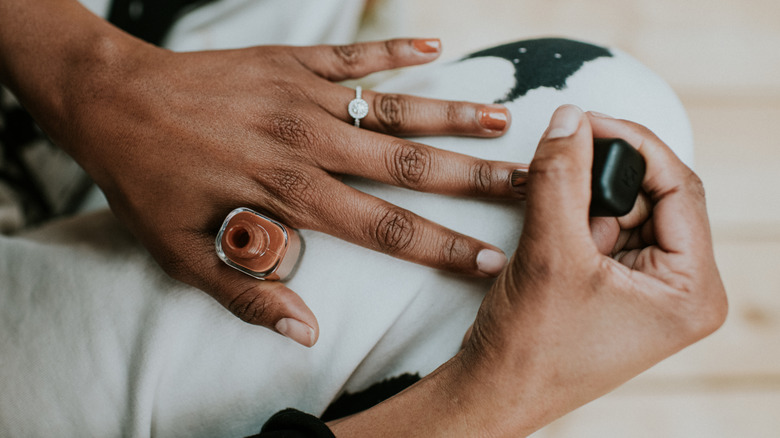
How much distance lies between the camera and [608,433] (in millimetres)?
959

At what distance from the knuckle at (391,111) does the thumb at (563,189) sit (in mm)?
209

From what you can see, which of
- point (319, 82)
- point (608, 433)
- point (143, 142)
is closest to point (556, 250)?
point (319, 82)

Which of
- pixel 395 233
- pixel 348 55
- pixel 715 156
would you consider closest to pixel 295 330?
pixel 395 233

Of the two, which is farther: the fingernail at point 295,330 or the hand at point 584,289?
the fingernail at point 295,330

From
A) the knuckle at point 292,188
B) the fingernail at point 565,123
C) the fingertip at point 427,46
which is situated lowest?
the knuckle at point 292,188

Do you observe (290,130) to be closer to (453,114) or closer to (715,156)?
(453,114)

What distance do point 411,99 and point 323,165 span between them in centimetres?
13

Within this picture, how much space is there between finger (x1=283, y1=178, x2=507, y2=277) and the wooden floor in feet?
2.01

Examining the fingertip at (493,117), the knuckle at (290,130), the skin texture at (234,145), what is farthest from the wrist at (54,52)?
the fingertip at (493,117)

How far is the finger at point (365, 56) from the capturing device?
2.09ft

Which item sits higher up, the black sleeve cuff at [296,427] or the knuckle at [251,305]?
the knuckle at [251,305]

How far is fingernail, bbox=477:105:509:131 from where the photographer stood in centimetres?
54

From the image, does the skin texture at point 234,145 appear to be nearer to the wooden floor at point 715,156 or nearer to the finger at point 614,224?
the finger at point 614,224

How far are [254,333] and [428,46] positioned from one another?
0.41 metres
